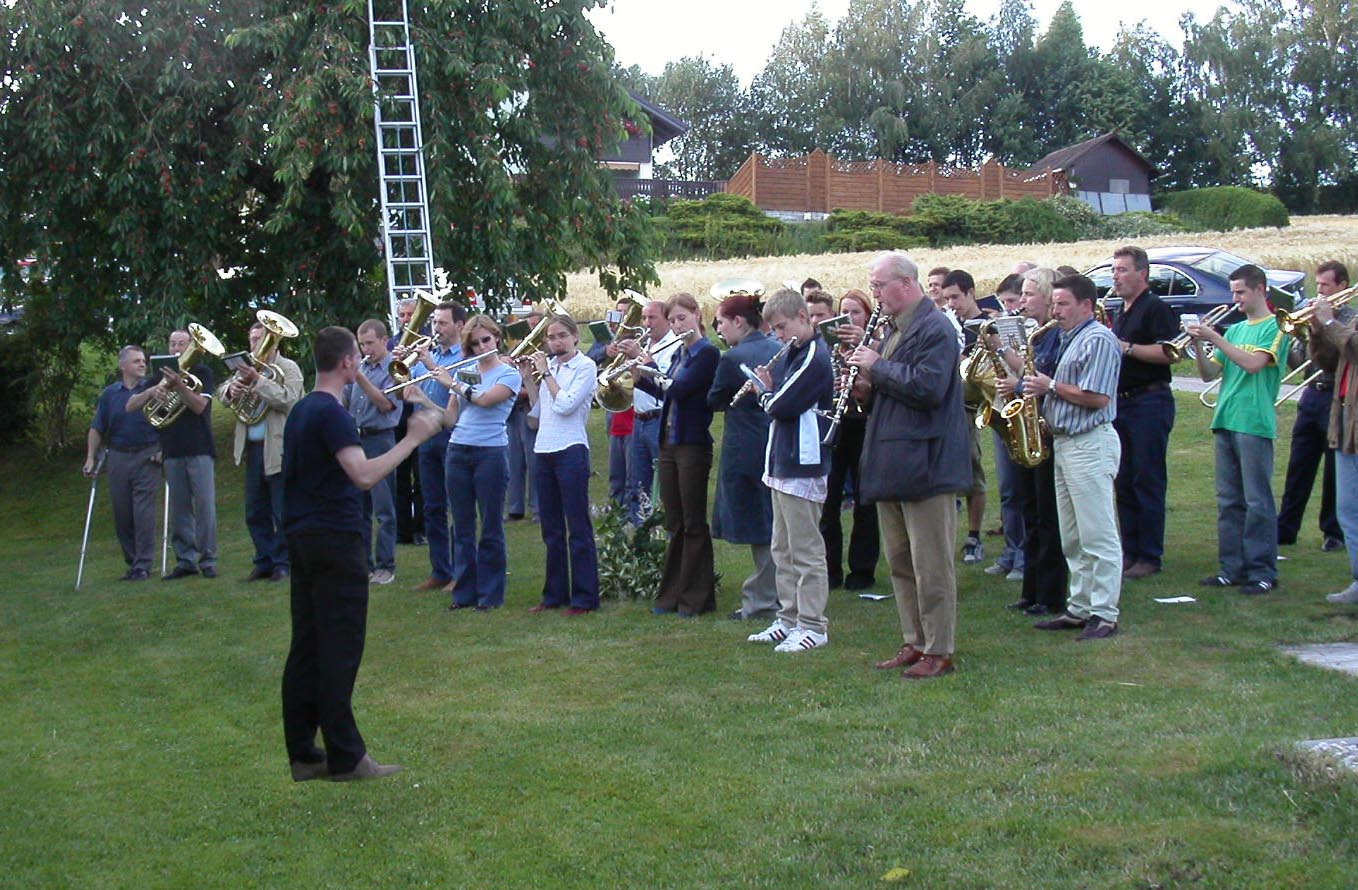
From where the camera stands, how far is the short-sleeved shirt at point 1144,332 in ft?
30.6

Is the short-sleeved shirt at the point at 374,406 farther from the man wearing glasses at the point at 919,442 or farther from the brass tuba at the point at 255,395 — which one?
the man wearing glasses at the point at 919,442

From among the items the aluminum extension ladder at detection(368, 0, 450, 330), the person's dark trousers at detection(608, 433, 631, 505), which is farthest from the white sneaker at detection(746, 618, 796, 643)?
the aluminum extension ladder at detection(368, 0, 450, 330)

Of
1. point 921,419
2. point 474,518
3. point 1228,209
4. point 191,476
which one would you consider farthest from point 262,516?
point 1228,209

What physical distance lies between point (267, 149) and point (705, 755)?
1130 centimetres

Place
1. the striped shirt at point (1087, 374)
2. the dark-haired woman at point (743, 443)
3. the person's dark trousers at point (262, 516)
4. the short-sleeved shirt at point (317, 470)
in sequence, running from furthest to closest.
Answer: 1. the person's dark trousers at point (262, 516)
2. the dark-haired woman at point (743, 443)
3. the striped shirt at point (1087, 374)
4. the short-sleeved shirt at point (317, 470)

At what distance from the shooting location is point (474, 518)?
408 inches

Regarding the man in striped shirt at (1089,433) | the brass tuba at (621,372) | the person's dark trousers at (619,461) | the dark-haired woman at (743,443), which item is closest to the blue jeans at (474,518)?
the brass tuba at (621,372)

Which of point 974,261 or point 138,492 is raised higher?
point 974,261

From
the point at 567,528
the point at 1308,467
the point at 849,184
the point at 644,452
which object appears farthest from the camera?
the point at 849,184

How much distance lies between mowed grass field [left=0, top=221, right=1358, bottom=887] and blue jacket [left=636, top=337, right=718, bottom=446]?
1200mm

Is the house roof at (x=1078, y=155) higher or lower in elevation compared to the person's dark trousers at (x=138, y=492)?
higher

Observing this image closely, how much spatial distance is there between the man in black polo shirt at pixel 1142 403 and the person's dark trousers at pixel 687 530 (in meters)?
2.62

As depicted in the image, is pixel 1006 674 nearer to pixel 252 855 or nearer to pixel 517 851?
pixel 517 851

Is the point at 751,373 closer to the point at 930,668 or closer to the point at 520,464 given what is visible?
the point at 930,668
